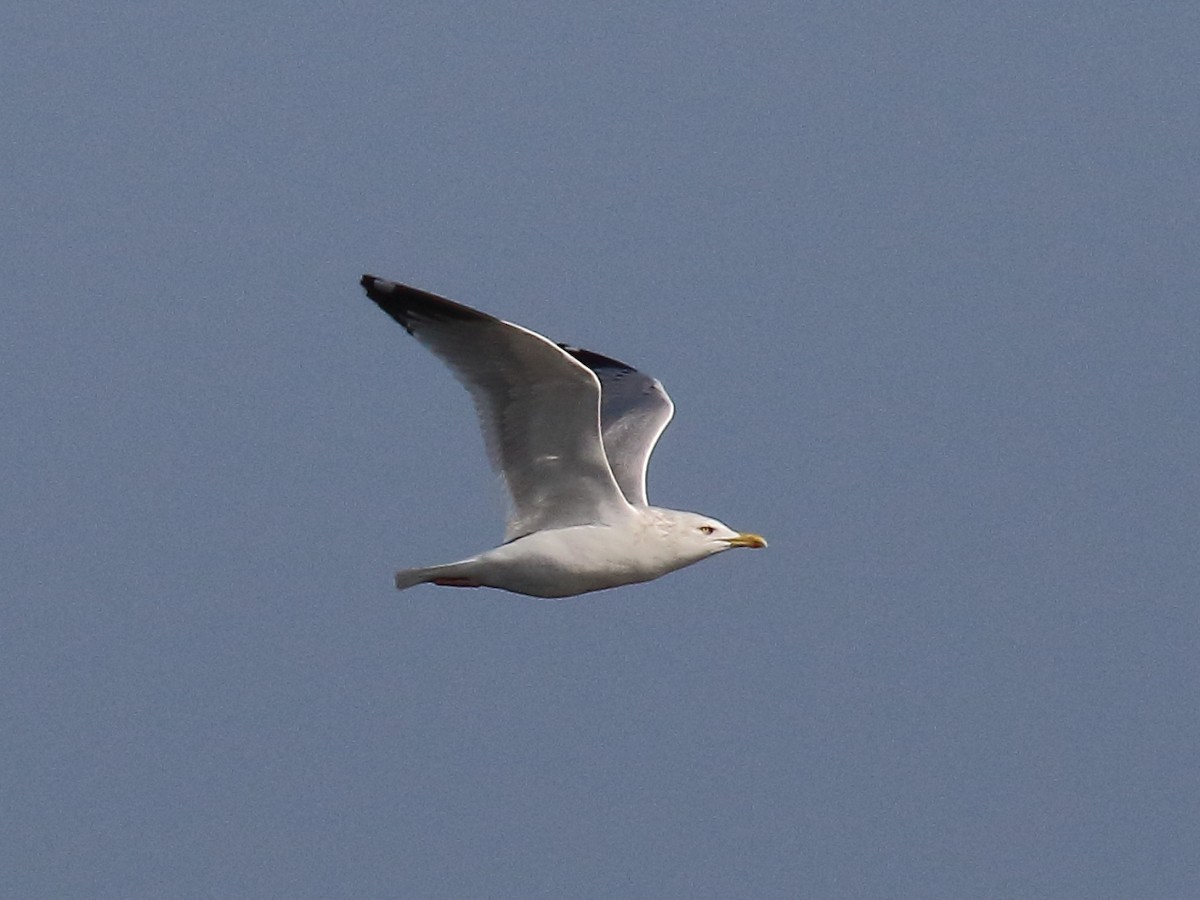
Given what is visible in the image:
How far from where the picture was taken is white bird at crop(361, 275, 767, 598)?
14.3 metres

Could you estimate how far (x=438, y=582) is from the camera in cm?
1527

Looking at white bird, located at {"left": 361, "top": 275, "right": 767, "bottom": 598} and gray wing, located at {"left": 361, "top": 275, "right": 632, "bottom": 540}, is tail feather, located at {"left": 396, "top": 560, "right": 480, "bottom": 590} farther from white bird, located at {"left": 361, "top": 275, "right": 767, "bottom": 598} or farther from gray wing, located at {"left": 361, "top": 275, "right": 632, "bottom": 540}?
gray wing, located at {"left": 361, "top": 275, "right": 632, "bottom": 540}

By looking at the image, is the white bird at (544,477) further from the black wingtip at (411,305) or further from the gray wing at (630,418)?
→ the gray wing at (630,418)

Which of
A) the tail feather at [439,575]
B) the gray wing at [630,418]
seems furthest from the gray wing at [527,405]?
the gray wing at [630,418]

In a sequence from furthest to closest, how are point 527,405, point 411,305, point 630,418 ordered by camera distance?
point 630,418 < point 527,405 < point 411,305

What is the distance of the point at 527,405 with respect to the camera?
14.7m

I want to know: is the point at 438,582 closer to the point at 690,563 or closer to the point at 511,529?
the point at 511,529

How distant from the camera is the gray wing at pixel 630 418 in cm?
1648

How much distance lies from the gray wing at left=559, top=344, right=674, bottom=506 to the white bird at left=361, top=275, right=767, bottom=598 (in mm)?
926

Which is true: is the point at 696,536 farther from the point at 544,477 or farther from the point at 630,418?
the point at 630,418

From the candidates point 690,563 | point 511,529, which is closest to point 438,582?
point 511,529

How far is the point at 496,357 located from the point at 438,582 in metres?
1.79

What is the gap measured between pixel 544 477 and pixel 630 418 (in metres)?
2.09

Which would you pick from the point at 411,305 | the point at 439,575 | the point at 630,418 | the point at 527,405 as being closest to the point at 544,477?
the point at 527,405
